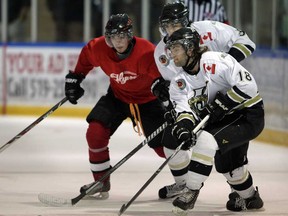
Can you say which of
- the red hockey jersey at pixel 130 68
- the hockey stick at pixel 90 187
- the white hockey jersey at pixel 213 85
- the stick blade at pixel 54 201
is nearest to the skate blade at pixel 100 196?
the hockey stick at pixel 90 187

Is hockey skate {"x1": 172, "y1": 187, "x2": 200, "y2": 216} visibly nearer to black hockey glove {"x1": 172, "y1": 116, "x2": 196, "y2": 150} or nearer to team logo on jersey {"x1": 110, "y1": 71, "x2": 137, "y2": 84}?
black hockey glove {"x1": 172, "y1": 116, "x2": 196, "y2": 150}

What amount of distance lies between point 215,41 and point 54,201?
121 cm

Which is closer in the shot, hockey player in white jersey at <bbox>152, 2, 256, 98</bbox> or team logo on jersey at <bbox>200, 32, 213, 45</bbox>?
hockey player in white jersey at <bbox>152, 2, 256, 98</bbox>

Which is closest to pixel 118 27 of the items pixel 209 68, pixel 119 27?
pixel 119 27

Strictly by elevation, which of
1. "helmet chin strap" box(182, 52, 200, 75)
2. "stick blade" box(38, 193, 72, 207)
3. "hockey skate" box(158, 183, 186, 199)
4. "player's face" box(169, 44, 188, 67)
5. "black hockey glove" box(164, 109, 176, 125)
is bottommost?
"hockey skate" box(158, 183, 186, 199)

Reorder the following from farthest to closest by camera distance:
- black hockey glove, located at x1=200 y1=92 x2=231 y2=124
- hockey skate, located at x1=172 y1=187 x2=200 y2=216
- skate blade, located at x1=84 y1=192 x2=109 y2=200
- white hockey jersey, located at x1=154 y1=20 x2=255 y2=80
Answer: skate blade, located at x1=84 y1=192 x2=109 y2=200 < white hockey jersey, located at x1=154 y1=20 x2=255 y2=80 < black hockey glove, located at x1=200 y1=92 x2=231 y2=124 < hockey skate, located at x1=172 y1=187 x2=200 y2=216

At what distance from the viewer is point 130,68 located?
201 inches

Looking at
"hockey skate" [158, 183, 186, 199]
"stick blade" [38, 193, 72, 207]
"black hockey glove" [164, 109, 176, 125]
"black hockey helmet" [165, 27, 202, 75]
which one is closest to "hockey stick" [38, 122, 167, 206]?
"stick blade" [38, 193, 72, 207]

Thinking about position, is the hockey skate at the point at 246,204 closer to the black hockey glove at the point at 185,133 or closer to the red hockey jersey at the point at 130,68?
the black hockey glove at the point at 185,133

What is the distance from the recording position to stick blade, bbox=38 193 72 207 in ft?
15.6

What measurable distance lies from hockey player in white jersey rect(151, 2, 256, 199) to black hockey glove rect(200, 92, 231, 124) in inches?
19.3

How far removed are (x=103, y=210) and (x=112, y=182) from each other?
3.33 feet

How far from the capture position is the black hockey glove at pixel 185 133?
439 centimetres

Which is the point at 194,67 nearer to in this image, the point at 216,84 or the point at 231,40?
the point at 216,84
